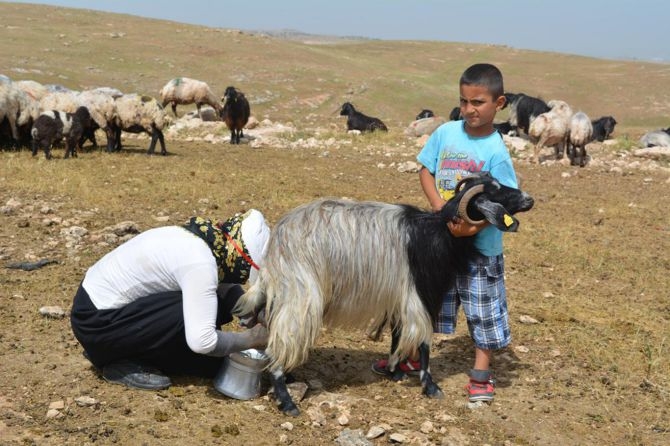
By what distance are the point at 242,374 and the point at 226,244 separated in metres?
0.75

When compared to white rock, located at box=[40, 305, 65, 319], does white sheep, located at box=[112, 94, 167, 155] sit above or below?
above

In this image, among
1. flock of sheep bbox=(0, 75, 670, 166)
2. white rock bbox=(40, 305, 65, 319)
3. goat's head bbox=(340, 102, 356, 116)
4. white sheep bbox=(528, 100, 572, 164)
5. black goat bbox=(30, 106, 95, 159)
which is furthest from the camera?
goat's head bbox=(340, 102, 356, 116)

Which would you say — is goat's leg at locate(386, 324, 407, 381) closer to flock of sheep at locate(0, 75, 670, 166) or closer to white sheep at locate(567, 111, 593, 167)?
flock of sheep at locate(0, 75, 670, 166)

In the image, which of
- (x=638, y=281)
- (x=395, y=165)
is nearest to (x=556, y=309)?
(x=638, y=281)

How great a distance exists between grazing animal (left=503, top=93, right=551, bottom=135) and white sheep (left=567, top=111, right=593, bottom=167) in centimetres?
330

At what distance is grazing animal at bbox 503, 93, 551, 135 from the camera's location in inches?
701

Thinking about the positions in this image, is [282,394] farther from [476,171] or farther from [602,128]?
[602,128]

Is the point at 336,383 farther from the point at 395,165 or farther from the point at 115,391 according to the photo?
the point at 395,165

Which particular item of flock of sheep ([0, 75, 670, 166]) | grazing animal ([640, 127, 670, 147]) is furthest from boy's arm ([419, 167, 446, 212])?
grazing animal ([640, 127, 670, 147])

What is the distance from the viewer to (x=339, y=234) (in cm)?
377

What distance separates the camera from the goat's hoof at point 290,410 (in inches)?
144

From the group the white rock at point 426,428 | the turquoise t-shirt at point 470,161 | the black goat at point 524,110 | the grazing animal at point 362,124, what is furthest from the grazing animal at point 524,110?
the white rock at point 426,428

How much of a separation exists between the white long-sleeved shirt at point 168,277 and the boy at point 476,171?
1426 mm

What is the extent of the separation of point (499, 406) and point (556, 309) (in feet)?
6.20
